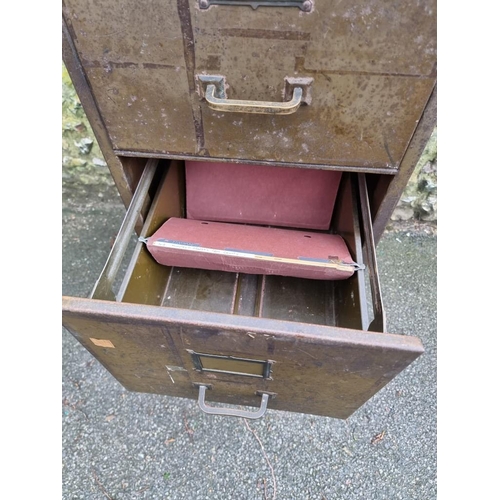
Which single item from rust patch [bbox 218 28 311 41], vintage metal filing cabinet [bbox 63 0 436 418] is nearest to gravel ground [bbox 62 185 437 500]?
vintage metal filing cabinet [bbox 63 0 436 418]

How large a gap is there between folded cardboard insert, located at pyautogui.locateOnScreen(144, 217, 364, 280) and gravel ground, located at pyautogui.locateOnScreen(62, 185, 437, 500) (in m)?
0.61

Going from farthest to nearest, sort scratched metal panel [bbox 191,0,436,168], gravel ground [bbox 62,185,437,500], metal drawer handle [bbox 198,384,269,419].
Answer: gravel ground [bbox 62,185,437,500] < metal drawer handle [bbox 198,384,269,419] < scratched metal panel [bbox 191,0,436,168]

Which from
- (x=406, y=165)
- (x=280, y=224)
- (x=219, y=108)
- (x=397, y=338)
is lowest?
(x=280, y=224)

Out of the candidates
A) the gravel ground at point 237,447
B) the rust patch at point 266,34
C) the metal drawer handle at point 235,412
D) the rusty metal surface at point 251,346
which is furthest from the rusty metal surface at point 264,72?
the gravel ground at point 237,447

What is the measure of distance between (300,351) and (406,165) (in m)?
0.47

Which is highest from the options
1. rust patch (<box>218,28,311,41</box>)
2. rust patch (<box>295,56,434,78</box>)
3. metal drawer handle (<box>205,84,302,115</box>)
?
rust patch (<box>218,28,311,41</box>)

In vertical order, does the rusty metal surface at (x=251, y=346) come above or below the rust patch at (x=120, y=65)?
below

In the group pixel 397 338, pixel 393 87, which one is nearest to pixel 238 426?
pixel 397 338

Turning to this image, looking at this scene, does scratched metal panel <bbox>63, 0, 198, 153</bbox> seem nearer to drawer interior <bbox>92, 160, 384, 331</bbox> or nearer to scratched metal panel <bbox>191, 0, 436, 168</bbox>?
scratched metal panel <bbox>191, 0, 436, 168</bbox>

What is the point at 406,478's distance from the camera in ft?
4.00

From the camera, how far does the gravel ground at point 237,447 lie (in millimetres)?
1206

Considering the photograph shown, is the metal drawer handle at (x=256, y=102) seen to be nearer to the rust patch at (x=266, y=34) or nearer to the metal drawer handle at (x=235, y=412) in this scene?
the rust patch at (x=266, y=34)

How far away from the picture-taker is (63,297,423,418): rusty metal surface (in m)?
0.65

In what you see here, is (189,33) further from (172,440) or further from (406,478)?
(406,478)
